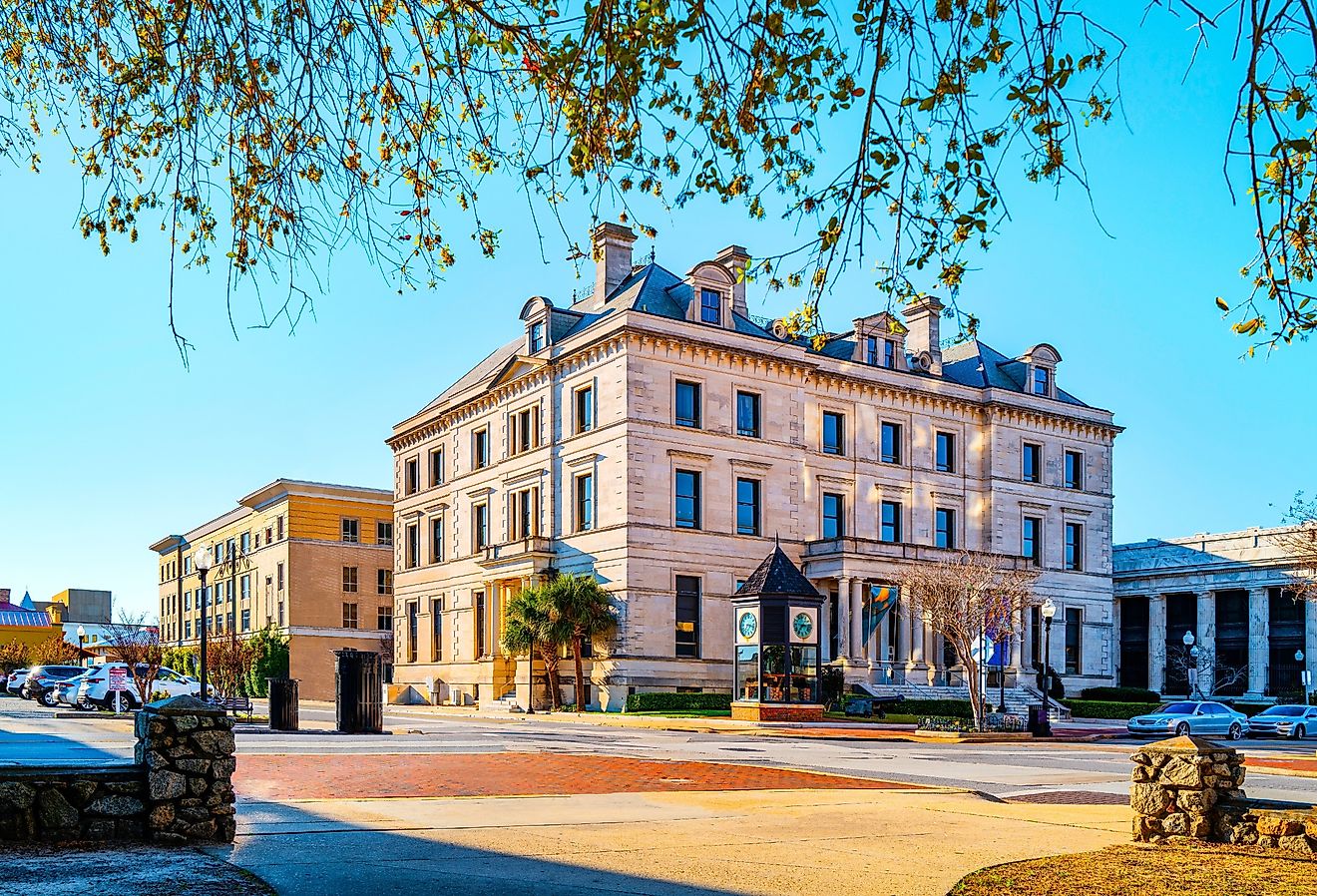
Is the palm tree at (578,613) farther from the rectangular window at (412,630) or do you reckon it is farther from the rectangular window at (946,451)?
the rectangular window at (946,451)

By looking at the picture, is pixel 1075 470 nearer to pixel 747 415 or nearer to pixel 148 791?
pixel 747 415

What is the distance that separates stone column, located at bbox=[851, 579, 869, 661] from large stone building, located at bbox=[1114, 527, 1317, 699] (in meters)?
29.1

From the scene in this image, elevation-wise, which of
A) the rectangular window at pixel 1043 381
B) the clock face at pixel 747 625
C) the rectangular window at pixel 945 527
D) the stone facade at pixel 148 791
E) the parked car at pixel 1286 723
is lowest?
the parked car at pixel 1286 723

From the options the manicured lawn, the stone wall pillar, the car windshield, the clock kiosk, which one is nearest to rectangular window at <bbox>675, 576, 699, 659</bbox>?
the clock kiosk

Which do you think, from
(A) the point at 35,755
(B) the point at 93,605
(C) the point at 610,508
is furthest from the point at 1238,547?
(B) the point at 93,605

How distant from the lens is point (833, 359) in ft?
191

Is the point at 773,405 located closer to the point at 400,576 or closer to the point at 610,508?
the point at 610,508

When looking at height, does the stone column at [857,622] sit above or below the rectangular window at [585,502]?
below

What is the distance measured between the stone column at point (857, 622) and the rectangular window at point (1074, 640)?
55.0 feet

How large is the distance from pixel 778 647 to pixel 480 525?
912 inches

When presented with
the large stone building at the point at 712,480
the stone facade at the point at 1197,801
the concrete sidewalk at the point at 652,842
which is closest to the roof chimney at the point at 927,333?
the large stone building at the point at 712,480

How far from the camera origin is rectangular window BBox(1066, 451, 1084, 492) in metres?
67.7

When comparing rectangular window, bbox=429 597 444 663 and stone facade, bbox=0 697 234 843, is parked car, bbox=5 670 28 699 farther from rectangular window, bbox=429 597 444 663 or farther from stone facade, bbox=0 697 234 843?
stone facade, bbox=0 697 234 843

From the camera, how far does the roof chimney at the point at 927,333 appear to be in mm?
64000
